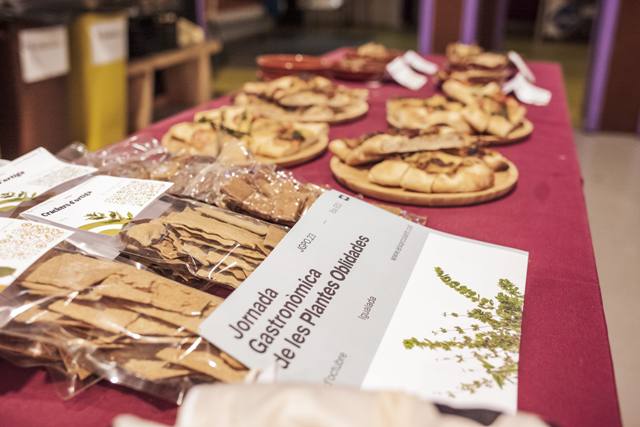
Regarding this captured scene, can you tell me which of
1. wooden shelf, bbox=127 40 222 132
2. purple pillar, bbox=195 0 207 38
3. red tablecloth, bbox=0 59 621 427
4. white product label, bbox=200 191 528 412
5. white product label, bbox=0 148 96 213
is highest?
purple pillar, bbox=195 0 207 38

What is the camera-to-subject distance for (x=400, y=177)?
1056 millimetres

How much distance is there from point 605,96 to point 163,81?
12.4 ft

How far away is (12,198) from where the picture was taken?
0.76m

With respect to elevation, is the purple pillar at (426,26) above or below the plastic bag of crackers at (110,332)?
above

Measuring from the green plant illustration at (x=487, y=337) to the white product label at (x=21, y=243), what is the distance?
1.42 feet

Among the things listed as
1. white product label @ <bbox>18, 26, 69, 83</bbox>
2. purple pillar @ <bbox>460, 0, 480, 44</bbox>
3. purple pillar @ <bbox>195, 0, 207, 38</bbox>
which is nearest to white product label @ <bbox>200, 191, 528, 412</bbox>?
white product label @ <bbox>18, 26, 69, 83</bbox>

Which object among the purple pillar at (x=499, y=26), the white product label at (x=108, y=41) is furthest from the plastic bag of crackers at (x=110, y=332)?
the purple pillar at (x=499, y=26)

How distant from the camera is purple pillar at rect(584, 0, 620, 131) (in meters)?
4.11

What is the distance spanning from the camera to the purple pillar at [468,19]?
427 centimetres

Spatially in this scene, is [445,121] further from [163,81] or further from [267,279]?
[163,81]

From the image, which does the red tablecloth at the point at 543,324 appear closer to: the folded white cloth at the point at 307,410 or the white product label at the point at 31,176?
the folded white cloth at the point at 307,410

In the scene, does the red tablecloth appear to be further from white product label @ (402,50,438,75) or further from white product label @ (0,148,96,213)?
white product label @ (402,50,438,75)

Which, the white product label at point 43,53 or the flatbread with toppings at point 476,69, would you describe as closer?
the flatbread with toppings at point 476,69

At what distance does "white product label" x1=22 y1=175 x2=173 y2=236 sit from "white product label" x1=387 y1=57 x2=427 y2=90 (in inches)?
58.3
